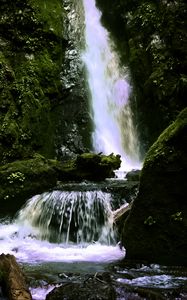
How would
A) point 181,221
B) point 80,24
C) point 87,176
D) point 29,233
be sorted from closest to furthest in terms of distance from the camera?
point 181,221
point 29,233
point 87,176
point 80,24

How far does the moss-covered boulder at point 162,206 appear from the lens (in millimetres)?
7121

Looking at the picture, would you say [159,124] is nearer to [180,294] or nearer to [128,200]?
[128,200]

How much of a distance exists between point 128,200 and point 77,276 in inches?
154

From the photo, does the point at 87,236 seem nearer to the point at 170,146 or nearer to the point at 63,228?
the point at 63,228

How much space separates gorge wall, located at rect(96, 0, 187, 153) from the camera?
15.9 metres

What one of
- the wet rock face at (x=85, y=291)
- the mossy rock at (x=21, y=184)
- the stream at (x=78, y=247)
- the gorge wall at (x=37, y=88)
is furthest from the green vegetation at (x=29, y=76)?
the wet rock face at (x=85, y=291)

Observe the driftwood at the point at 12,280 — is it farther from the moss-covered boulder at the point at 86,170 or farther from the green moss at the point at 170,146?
the moss-covered boulder at the point at 86,170

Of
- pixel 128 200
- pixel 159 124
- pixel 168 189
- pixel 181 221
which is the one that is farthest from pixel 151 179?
pixel 159 124

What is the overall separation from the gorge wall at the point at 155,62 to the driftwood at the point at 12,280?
10827mm

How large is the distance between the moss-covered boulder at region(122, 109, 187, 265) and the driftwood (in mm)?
2240

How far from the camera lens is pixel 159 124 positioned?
16.2 metres

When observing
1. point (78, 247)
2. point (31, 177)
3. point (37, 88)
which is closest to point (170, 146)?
point (78, 247)

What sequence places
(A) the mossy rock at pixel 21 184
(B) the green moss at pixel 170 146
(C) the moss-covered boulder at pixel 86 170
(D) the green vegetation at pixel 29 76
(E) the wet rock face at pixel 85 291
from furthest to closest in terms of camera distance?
(D) the green vegetation at pixel 29 76
(C) the moss-covered boulder at pixel 86 170
(A) the mossy rock at pixel 21 184
(B) the green moss at pixel 170 146
(E) the wet rock face at pixel 85 291

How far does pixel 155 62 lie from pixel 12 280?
12489mm
